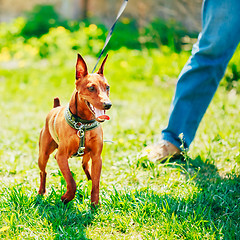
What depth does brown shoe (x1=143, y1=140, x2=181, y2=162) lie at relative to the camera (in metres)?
3.24

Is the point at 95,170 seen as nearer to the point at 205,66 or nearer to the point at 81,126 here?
the point at 81,126

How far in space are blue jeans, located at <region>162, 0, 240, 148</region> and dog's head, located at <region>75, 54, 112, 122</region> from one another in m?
1.22

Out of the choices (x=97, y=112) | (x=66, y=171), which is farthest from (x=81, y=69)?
(x=66, y=171)

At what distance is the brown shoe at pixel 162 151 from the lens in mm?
3242

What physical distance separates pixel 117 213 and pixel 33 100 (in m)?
3.23

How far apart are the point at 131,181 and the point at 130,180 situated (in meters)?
0.02

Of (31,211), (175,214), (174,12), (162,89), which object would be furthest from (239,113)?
(174,12)

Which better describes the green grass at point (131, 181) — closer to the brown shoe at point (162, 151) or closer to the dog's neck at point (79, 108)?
the brown shoe at point (162, 151)

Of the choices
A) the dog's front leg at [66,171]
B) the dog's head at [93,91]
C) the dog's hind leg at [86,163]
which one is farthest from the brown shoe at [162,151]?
the dog's head at [93,91]

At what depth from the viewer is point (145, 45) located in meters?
7.85

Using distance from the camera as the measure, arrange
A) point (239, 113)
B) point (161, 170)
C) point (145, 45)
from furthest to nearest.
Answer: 1. point (145, 45)
2. point (239, 113)
3. point (161, 170)

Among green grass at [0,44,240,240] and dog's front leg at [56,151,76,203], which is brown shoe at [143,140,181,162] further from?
dog's front leg at [56,151,76,203]

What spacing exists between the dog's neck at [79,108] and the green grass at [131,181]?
49 cm

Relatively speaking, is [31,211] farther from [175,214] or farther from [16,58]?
[16,58]
